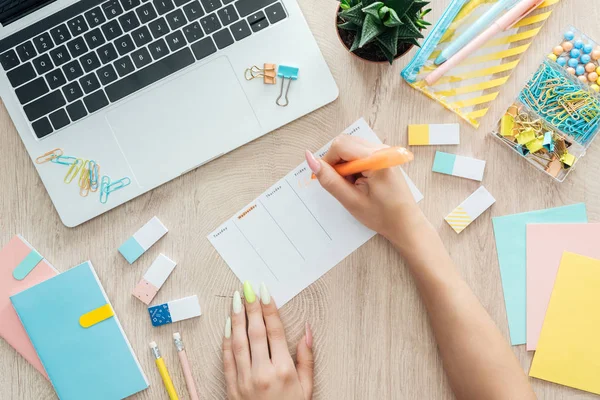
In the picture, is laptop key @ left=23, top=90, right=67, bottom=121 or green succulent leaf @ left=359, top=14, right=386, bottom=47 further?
laptop key @ left=23, top=90, right=67, bottom=121

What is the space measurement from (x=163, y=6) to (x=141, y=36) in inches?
2.4

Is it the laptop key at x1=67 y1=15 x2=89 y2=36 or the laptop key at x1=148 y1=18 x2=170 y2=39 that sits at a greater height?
the laptop key at x1=67 y1=15 x2=89 y2=36

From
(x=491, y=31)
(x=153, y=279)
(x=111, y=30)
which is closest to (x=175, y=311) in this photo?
(x=153, y=279)

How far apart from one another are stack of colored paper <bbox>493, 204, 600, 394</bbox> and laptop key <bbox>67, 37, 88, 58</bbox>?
0.75 meters

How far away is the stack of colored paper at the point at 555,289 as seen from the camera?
838mm

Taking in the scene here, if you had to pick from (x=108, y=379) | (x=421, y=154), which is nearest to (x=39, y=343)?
(x=108, y=379)

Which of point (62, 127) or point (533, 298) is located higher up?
point (62, 127)

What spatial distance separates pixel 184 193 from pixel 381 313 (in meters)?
0.40

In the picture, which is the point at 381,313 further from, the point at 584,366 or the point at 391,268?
the point at 584,366

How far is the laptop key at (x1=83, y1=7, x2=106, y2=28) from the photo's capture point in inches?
31.9

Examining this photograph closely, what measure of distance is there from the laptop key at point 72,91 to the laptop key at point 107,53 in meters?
0.06

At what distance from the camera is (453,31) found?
835 mm

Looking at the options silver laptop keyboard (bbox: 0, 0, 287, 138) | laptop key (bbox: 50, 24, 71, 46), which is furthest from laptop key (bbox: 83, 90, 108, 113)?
laptop key (bbox: 50, 24, 71, 46)

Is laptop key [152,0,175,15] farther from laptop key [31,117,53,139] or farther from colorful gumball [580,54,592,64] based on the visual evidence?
colorful gumball [580,54,592,64]
